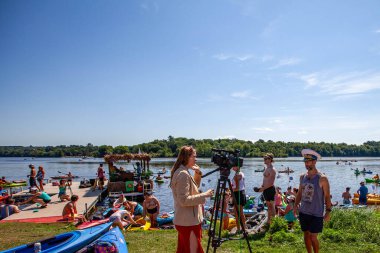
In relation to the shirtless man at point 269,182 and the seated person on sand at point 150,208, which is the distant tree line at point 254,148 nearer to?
the seated person on sand at point 150,208

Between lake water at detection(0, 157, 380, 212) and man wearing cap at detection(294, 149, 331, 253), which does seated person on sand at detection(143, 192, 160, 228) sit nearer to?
lake water at detection(0, 157, 380, 212)

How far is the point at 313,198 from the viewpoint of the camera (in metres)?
5.02

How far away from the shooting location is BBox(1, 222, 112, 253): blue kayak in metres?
5.11

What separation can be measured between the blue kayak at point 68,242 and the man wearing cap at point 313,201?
402 cm

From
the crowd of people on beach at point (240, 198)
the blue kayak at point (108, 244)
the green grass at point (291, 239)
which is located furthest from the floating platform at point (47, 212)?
the crowd of people on beach at point (240, 198)

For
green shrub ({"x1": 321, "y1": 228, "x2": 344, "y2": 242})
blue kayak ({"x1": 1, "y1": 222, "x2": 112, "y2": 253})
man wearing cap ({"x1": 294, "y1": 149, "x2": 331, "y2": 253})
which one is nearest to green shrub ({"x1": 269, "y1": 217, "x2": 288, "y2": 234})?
green shrub ({"x1": 321, "y1": 228, "x2": 344, "y2": 242})

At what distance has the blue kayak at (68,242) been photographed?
16.8ft

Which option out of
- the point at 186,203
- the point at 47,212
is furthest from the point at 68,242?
the point at 47,212

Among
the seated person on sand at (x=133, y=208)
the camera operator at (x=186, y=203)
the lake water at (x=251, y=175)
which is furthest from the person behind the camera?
the lake water at (x=251, y=175)

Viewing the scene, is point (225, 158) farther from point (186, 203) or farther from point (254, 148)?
point (254, 148)

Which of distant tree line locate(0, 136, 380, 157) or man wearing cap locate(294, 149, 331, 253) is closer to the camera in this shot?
man wearing cap locate(294, 149, 331, 253)

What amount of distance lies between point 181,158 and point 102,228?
3264 mm

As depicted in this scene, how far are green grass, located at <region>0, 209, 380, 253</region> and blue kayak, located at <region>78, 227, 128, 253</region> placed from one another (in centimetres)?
87

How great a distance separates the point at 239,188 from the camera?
754 cm
